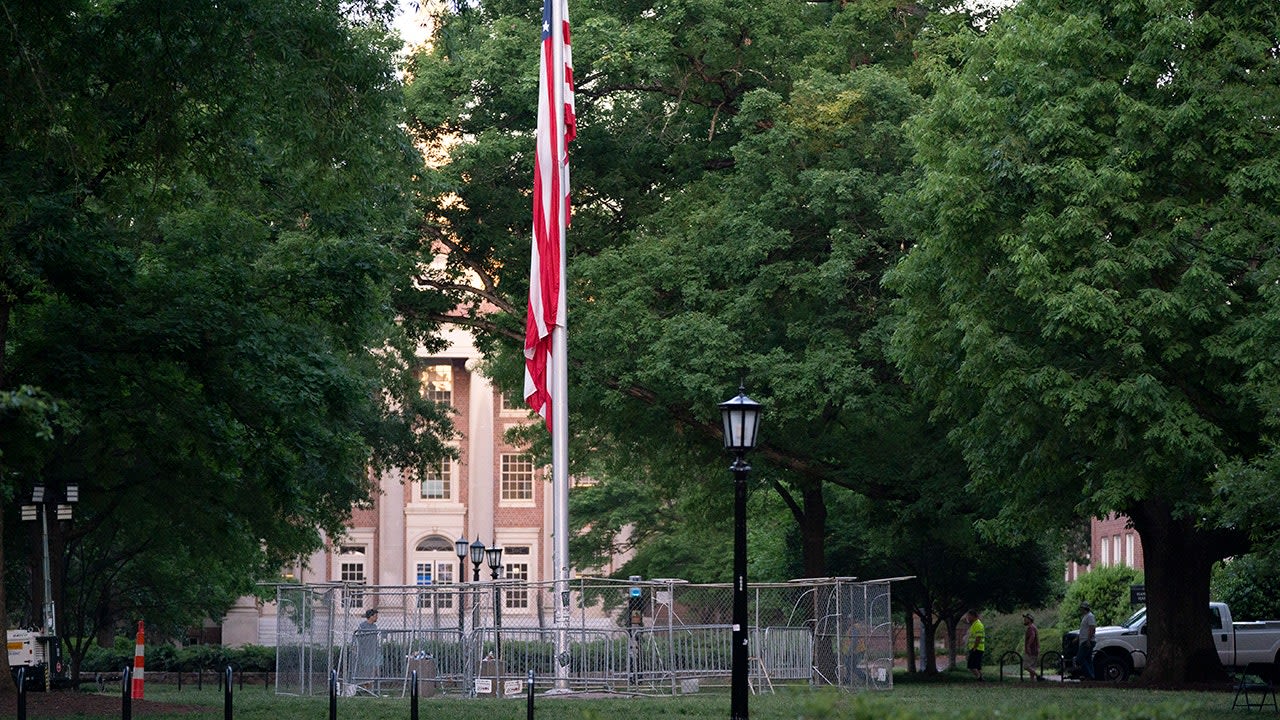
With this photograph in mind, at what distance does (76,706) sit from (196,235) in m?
7.44

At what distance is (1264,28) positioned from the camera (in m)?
28.6

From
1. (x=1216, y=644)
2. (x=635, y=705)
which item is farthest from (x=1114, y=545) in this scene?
(x=635, y=705)

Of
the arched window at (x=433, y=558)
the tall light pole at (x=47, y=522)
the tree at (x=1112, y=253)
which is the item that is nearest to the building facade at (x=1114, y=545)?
the arched window at (x=433, y=558)

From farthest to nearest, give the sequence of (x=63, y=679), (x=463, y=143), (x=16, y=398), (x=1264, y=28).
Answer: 1. (x=463, y=143)
2. (x=63, y=679)
3. (x=1264, y=28)
4. (x=16, y=398)

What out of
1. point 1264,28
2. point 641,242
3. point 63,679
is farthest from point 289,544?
point 1264,28

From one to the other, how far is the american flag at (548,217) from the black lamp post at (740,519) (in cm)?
1379

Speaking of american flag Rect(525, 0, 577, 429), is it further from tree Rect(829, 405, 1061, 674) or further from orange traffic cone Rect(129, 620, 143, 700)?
orange traffic cone Rect(129, 620, 143, 700)

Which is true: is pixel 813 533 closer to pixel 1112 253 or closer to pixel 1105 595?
pixel 1112 253

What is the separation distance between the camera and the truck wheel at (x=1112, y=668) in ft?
124

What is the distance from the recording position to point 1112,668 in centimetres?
3800

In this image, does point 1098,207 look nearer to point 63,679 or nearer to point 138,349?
point 138,349

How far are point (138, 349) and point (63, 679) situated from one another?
10403 millimetres

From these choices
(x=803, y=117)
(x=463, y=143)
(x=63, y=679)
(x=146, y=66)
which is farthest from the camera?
(x=463, y=143)

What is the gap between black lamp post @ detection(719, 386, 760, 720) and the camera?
1647 centimetres
